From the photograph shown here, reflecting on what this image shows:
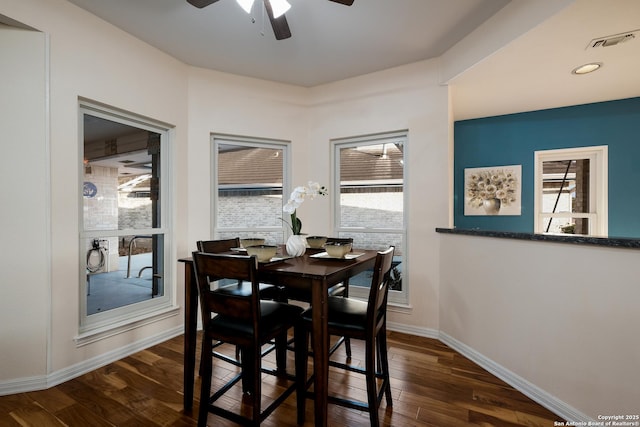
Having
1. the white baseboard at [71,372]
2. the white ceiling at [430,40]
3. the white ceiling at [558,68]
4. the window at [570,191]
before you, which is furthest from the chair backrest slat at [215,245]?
the window at [570,191]

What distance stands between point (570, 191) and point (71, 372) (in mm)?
4867

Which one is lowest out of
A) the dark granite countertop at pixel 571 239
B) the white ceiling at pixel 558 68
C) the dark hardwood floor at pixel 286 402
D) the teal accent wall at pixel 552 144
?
the dark hardwood floor at pixel 286 402

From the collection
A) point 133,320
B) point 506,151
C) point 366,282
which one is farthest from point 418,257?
point 133,320

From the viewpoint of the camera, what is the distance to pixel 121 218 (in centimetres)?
254

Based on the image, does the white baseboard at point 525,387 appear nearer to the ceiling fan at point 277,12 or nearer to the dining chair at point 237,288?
the dining chair at point 237,288

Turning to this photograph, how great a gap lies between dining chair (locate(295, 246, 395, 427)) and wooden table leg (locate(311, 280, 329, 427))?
115mm

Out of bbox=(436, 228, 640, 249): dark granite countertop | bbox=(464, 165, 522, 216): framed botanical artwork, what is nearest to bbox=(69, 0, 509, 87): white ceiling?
bbox=(464, 165, 522, 216): framed botanical artwork

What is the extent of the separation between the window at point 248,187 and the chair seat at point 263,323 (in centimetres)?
167

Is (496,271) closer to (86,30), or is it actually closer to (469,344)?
(469,344)

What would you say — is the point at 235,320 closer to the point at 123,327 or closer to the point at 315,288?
the point at 315,288

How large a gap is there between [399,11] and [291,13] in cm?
79

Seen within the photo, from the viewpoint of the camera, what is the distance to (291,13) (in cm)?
221

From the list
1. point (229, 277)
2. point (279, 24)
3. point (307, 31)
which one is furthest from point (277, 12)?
point (229, 277)

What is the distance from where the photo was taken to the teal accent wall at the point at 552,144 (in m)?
2.93
